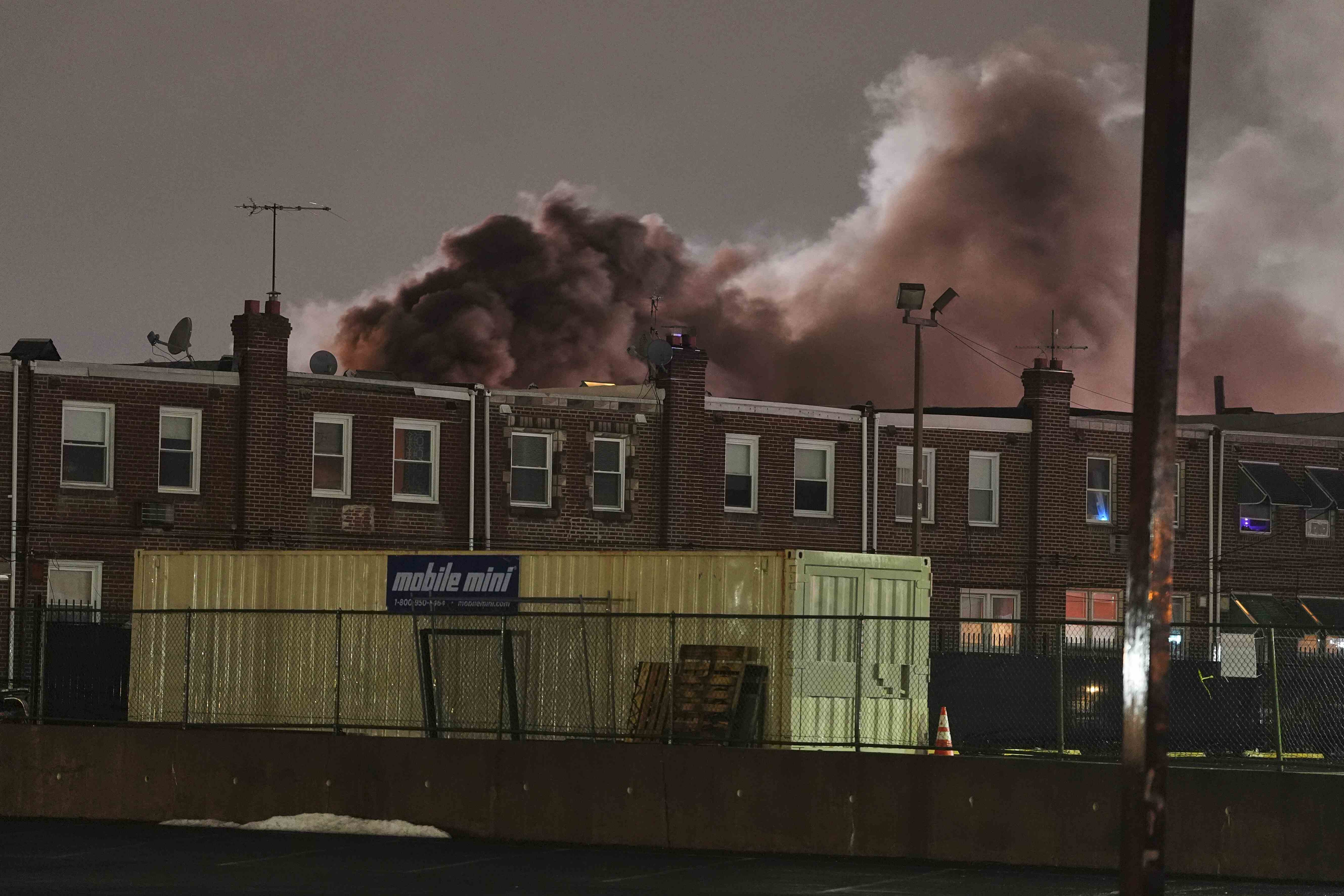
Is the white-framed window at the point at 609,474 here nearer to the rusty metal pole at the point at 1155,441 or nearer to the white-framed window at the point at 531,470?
the white-framed window at the point at 531,470

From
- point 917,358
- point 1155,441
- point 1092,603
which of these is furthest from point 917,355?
point 1155,441

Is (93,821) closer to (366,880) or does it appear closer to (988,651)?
(366,880)

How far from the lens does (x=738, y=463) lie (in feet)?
162

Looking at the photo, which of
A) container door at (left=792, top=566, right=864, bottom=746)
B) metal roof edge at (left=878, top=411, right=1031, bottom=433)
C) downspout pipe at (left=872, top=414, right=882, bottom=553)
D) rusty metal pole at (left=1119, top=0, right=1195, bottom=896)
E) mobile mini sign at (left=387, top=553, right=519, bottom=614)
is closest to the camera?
rusty metal pole at (left=1119, top=0, right=1195, bottom=896)

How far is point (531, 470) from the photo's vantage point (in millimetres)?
47250

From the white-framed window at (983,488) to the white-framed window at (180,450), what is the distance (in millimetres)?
18653

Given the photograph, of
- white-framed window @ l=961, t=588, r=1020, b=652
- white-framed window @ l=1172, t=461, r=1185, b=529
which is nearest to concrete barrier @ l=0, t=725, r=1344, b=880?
white-framed window @ l=961, t=588, r=1020, b=652

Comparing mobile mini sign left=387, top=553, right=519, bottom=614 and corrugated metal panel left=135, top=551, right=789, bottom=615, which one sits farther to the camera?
mobile mini sign left=387, top=553, right=519, bottom=614

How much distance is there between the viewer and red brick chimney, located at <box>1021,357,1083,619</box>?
2047 inches

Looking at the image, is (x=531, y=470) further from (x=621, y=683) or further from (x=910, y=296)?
(x=621, y=683)

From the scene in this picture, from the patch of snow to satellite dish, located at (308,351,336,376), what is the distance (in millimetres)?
25441

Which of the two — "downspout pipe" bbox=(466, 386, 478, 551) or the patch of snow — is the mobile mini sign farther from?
"downspout pipe" bbox=(466, 386, 478, 551)

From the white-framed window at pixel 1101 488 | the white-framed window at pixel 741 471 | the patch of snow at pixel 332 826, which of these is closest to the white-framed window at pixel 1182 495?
the white-framed window at pixel 1101 488

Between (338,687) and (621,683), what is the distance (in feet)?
12.2
